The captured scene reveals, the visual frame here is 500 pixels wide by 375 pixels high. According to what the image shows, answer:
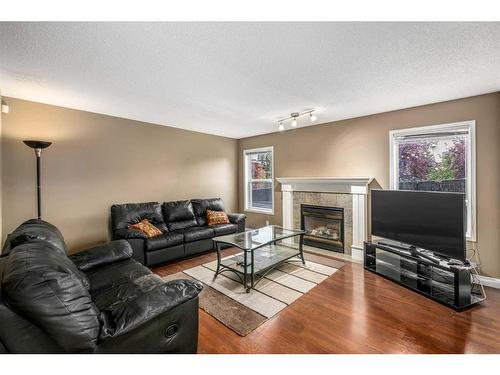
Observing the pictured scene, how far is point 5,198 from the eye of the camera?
9.65 ft

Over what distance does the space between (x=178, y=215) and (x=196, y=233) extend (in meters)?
0.63

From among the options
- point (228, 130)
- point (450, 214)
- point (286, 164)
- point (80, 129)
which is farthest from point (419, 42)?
point (80, 129)

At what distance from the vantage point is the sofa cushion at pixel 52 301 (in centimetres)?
106

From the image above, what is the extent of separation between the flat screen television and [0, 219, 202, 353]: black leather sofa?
110 inches

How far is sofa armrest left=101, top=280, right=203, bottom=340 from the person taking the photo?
128 cm

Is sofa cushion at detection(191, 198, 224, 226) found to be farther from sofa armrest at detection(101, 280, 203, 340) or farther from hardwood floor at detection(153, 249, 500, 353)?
sofa armrest at detection(101, 280, 203, 340)

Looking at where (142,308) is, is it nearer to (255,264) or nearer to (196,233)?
(255,264)

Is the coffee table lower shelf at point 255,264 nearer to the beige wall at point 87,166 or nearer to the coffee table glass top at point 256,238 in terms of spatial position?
the coffee table glass top at point 256,238

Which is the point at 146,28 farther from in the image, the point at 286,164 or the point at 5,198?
the point at 286,164

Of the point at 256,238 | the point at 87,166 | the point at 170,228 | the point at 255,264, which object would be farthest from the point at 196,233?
the point at 87,166

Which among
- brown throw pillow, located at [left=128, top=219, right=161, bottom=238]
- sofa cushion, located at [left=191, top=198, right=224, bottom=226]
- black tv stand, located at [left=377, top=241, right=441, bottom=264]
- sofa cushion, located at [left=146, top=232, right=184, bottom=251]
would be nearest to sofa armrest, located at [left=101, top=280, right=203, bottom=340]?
sofa cushion, located at [left=146, top=232, right=184, bottom=251]

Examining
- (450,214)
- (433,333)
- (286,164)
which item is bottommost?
(433,333)

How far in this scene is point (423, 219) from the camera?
2824 mm
